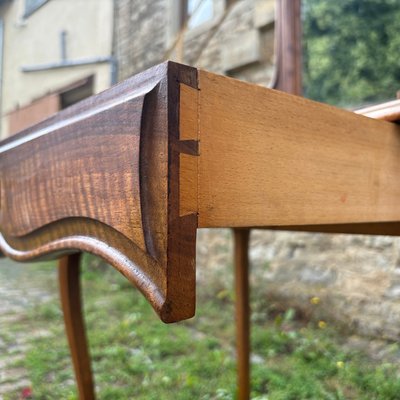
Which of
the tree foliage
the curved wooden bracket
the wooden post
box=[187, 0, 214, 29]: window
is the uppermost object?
the tree foliage

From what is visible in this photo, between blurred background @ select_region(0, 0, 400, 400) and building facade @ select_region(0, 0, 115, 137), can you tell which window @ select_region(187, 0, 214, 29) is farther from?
building facade @ select_region(0, 0, 115, 137)

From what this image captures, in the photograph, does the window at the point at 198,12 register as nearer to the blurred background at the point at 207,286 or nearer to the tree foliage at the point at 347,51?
the blurred background at the point at 207,286

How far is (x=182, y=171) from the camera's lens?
0.99ft

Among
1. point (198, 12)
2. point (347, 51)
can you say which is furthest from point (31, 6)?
point (347, 51)

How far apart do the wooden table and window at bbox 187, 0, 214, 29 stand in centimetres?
97

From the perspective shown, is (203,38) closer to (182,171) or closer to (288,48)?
(288,48)

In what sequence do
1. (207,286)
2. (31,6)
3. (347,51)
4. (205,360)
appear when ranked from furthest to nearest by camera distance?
(347,51) < (207,286) < (205,360) < (31,6)

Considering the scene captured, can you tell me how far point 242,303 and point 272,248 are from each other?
1182 mm

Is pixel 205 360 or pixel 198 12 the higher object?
pixel 198 12

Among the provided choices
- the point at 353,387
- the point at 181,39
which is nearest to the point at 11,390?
the point at 353,387

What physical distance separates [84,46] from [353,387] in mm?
1454

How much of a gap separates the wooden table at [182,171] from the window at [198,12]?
0.97 meters

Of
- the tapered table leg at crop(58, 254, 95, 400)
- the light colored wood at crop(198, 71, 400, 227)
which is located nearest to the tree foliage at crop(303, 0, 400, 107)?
the tapered table leg at crop(58, 254, 95, 400)

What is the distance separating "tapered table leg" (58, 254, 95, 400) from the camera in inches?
34.1
